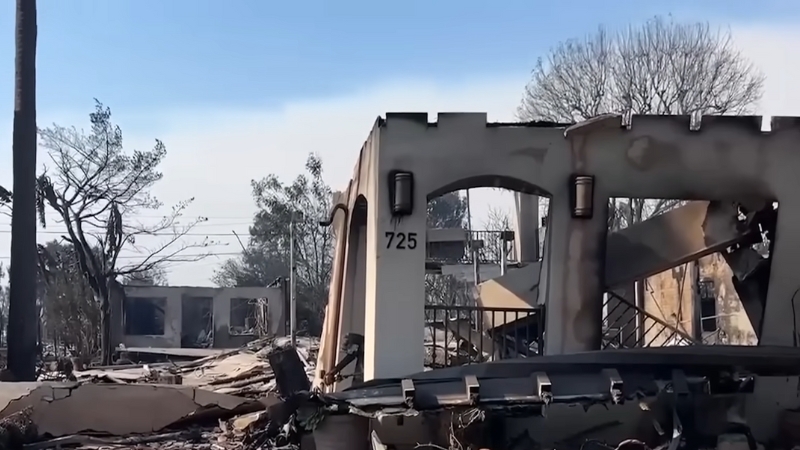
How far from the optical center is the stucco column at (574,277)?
32.0ft

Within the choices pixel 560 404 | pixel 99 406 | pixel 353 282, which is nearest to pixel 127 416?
pixel 99 406

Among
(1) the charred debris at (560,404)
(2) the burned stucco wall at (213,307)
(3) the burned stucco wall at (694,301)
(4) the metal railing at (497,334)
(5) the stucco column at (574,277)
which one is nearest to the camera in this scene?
(1) the charred debris at (560,404)

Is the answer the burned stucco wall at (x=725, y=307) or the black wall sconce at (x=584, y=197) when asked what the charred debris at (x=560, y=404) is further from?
the burned stucco wall at (x=725, y=307)

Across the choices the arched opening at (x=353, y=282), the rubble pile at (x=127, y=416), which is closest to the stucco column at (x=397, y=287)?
the rubble pile at (x=127, y=416)

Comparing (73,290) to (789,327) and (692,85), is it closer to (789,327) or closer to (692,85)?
(692,85)

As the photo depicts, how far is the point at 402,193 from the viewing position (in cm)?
958

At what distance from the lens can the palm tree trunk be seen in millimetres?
18766

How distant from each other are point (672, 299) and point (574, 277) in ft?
32.0

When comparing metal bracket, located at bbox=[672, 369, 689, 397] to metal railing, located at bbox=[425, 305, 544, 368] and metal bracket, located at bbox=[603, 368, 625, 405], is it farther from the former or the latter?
metal railing, located at bbox=[425, 305, 544, 368]

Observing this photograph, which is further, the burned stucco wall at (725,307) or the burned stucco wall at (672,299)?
the burned stucco wall at (725,307)

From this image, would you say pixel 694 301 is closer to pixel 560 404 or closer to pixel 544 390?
pixel 560 404

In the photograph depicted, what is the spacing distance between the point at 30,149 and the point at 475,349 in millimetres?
10627

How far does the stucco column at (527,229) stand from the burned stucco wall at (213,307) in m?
21.3

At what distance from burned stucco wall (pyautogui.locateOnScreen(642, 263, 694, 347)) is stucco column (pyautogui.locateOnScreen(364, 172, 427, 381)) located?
8005mm
